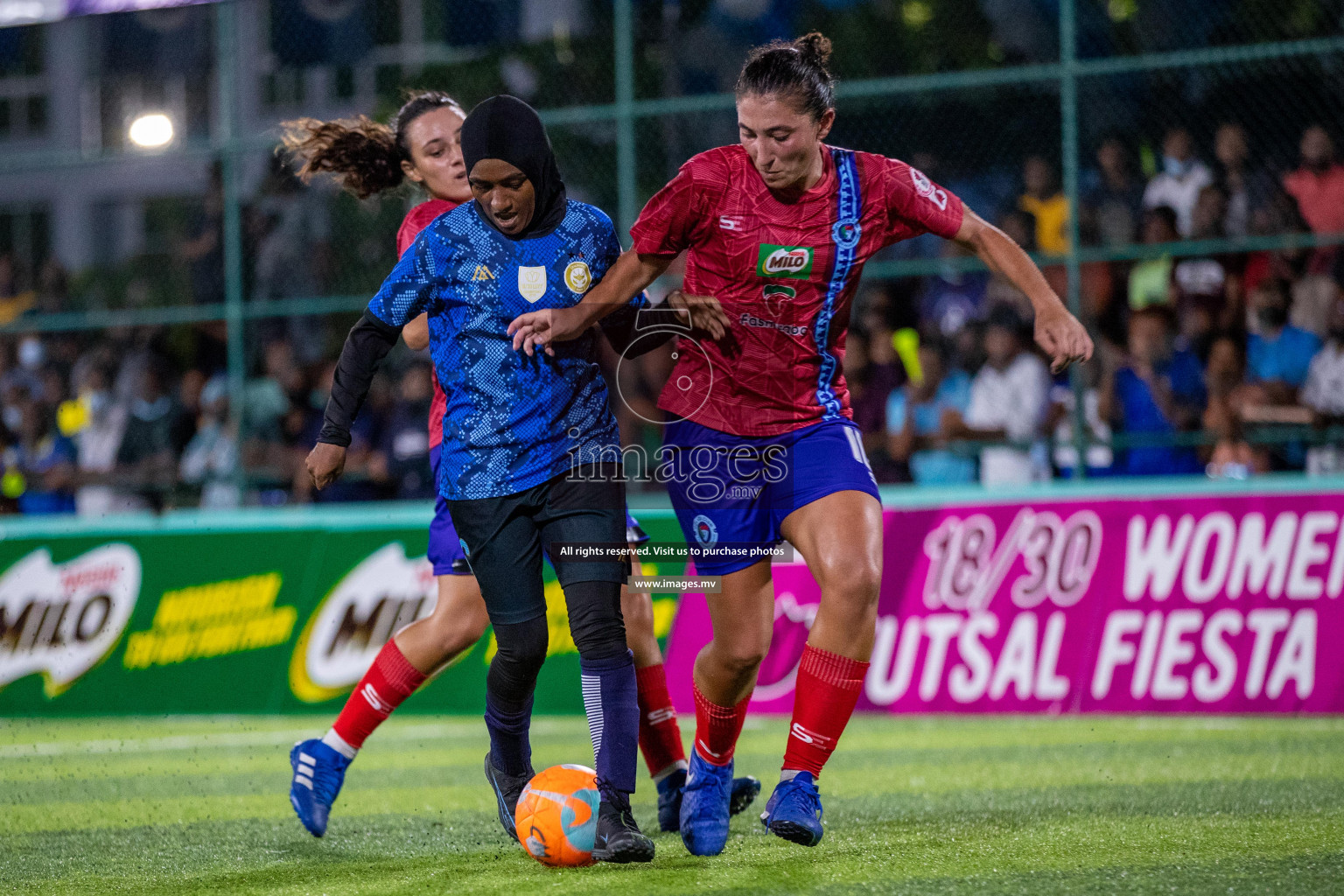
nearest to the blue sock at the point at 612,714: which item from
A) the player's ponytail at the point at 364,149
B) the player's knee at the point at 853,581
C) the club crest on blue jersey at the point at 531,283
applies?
the player's knee at the point at 853,581

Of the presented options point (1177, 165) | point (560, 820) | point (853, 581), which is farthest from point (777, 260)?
point (1177, 165)

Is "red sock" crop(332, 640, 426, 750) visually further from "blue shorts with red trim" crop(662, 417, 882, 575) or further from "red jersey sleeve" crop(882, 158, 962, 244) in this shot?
"red jersey sleeve" crop(882, 158, 962, 244)

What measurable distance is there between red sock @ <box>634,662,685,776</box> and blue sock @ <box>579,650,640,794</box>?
31.2 inches

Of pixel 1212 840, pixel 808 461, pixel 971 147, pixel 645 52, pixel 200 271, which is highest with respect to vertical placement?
pixel 645 52

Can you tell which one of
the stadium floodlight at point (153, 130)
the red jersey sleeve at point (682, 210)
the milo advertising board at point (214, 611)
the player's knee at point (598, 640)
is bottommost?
the milo advertising board at point (214, 611)

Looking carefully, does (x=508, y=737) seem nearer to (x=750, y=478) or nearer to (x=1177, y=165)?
(x=750, y=478)

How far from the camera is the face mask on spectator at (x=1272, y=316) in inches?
376

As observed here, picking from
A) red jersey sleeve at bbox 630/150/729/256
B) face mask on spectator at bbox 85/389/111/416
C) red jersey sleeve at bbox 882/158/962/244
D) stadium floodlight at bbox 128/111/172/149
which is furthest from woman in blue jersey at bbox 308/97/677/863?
stadium floodlight at bbox 128/111/172/149

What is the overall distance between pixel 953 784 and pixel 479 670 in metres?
3.87

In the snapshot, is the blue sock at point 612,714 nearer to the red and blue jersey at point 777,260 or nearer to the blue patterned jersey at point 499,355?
the blue patterned jersey at point 499,355

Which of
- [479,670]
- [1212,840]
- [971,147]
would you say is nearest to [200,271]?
[479,670]

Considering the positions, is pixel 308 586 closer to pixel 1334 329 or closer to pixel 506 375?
pixel 506 375

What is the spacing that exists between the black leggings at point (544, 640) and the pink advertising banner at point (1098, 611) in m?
4.26

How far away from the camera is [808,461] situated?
4805 millimetres
